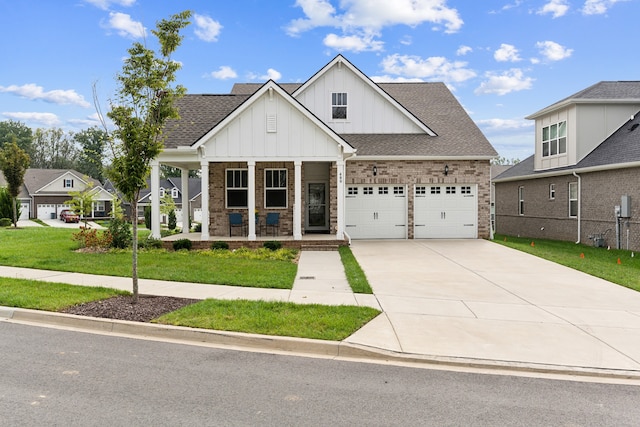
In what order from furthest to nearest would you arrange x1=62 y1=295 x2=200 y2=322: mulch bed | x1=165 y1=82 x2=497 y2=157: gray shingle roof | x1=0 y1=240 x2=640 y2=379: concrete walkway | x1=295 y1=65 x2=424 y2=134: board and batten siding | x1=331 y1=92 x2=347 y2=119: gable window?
x1=331 y1=92 x2=347 y2=119: gable window → x1=295 y1=65 x2=424 y2=134: board and batten siding → x1=165 y1=82 x2=497 y2=157: gray shingle roof → x1=62 y1=295 x2=200 y2=322: mulch bed → x1=0 y1=240 x2=640 y2=379: concrete walkway

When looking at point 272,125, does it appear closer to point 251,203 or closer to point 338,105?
point 251,203

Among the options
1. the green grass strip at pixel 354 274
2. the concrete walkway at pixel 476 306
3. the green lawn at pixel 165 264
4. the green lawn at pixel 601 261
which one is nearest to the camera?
the concrete walkway at pixel 476 306

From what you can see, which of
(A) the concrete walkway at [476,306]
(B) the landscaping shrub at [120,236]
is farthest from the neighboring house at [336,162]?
(A) the concrete walkway at [476,306]

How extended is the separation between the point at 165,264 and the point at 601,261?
42.5ft

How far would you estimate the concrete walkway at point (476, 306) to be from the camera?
571cm

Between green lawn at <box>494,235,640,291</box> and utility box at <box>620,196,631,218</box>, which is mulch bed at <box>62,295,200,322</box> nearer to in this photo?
green lawn at <box>494,235,640,291</box>

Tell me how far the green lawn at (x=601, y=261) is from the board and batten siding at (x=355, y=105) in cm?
689

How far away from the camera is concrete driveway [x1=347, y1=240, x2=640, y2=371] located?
5820mm

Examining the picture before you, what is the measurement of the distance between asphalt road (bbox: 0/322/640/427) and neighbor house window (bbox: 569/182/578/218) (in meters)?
17.7

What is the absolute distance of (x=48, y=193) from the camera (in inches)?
2168

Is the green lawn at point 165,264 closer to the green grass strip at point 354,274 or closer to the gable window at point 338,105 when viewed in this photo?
the green grass strip at point 354,274

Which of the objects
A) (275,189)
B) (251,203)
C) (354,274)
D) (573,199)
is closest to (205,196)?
(251,203)

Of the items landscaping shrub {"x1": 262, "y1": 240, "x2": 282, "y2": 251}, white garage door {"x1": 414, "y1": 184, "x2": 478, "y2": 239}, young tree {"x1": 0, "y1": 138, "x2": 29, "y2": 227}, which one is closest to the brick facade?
white garage door {"x1": 414, "y1": 184, "x2": 478, "y2": 239}

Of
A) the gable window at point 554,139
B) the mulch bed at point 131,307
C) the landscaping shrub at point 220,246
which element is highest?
the gable window at point 554,139
